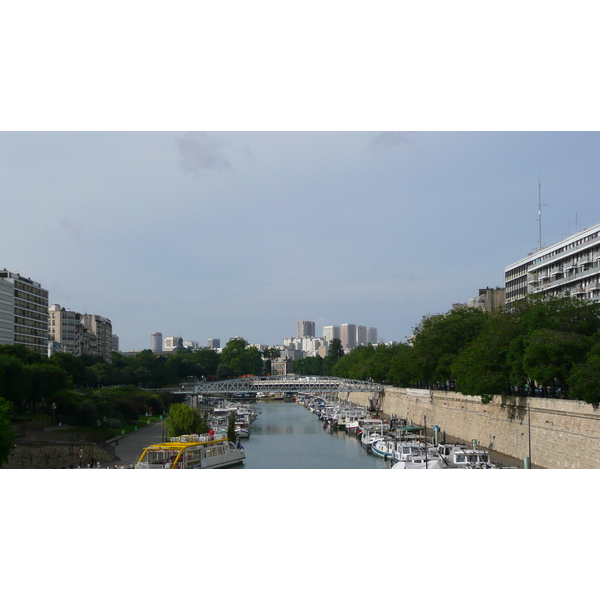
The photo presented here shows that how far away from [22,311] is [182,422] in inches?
2241

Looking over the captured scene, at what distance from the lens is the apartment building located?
9644 centimetres

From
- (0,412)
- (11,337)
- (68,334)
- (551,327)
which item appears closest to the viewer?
(0,412)

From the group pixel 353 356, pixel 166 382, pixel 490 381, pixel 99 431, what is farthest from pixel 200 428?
pixel 353 356

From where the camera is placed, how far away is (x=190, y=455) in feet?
149

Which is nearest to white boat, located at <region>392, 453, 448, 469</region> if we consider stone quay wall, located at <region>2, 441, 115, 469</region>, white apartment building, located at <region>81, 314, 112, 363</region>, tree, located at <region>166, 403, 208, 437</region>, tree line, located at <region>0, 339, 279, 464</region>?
Answer: tree, located at <region>166, 403, 208, 437</region>

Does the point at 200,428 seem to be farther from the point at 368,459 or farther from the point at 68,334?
the point at 68,334

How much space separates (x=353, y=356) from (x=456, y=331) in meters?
93.7

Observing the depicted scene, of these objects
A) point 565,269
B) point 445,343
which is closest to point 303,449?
point 445,343

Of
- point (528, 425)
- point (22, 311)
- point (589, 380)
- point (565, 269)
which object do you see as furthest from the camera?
point (22, 311)

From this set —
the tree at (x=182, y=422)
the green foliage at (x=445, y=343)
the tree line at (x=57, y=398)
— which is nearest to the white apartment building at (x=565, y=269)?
the green foliage at (x=445, y=343)

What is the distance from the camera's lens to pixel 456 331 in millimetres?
70188

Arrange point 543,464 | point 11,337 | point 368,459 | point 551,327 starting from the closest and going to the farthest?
1. point 543,464
2. point 551,327
3. point 368,459
4. point 11,337

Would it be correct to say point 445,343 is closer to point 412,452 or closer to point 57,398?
point 412,452

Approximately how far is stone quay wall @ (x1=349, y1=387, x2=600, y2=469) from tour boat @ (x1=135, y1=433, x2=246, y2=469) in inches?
771
